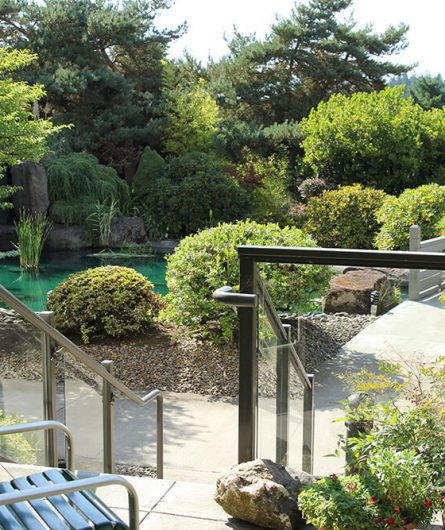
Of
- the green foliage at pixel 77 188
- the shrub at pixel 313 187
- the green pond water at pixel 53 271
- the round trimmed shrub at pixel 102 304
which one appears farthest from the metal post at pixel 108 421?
the shrub at pixel 313 187

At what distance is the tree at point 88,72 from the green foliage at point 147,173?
4.74 feet

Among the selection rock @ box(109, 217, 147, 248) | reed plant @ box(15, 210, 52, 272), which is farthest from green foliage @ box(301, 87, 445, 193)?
reed plant @ box(15, 210, 52, 272)

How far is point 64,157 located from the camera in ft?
65.2

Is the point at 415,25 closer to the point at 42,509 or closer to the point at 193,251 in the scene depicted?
the point at 193,251

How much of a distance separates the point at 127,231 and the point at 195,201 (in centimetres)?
185

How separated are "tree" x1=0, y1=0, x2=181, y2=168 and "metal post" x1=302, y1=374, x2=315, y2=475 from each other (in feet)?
64.2

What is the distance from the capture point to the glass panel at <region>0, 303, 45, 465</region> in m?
3.19

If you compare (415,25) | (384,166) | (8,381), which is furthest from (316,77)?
(8,381)

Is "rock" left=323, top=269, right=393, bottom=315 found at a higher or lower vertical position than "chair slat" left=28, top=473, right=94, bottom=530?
higher

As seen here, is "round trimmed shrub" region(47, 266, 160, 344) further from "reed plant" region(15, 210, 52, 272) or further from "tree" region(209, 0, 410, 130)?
"tree" region(209, 0, 410, 130)

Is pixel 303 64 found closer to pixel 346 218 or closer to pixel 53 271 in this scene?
pixel 346 218

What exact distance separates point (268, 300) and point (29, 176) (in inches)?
615

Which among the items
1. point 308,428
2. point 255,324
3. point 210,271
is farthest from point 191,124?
point 308,428

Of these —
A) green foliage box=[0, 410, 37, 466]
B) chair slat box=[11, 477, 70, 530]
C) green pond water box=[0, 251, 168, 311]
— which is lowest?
green pond water box=[0, 251, 168, 311]
